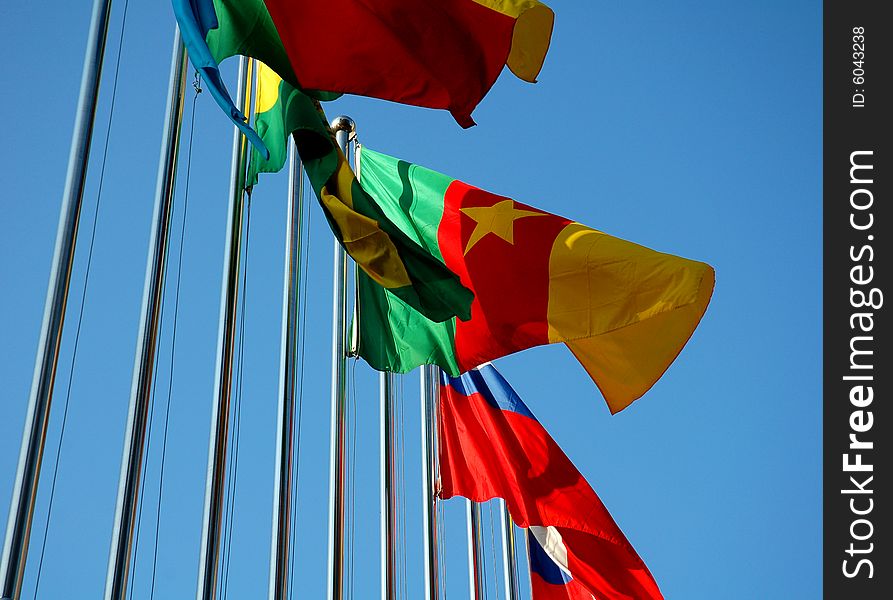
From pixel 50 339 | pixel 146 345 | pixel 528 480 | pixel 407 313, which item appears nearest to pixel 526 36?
pixel 407 313

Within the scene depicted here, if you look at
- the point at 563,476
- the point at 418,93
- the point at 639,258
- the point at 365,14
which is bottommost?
the point at 563,476

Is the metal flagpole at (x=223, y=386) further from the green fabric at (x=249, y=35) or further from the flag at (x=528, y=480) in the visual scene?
the flag at (x=528, y=480)

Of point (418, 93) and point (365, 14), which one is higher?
point (365, 14)

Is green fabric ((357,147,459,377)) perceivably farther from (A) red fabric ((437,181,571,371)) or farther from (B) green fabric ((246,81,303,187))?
(B) green fabric ((246,81,303,187))

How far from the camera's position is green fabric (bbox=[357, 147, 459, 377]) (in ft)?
36.6

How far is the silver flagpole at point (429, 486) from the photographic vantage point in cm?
1321

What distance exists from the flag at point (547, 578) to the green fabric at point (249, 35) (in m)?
7.29

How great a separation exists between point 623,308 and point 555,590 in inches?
197

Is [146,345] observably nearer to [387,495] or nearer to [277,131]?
[277,131]

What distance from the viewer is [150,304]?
7.60 metres

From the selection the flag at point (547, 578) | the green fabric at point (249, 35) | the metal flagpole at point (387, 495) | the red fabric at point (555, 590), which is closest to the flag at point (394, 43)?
the green fabric at point (249, 35)
